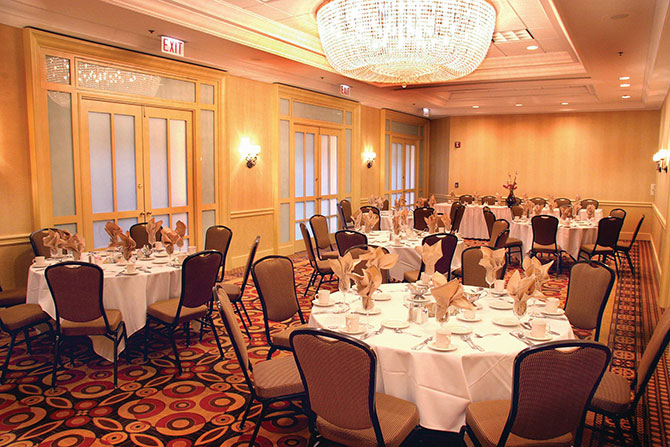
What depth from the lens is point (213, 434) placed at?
338cm

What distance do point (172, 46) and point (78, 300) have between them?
3656 mm

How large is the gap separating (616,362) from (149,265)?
4.63 meters

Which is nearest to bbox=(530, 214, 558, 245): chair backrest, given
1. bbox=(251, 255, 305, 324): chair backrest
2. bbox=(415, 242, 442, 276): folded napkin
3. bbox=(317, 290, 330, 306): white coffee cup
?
bbox=(415, 242, 442, 276): folded napkin

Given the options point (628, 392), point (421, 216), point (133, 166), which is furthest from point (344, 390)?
point (421, 216)

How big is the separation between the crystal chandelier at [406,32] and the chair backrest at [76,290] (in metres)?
2.91

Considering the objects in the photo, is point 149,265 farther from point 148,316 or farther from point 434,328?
point 434,328

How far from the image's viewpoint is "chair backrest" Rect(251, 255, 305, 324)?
155 inches

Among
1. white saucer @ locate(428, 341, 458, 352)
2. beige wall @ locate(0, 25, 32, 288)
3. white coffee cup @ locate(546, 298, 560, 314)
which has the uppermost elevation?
beige wall @ locate(0, 25, 32, 288)

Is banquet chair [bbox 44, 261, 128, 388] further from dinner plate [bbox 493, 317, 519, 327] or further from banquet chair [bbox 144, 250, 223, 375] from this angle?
dinner plate [bbox 493, 317, 519, 327]

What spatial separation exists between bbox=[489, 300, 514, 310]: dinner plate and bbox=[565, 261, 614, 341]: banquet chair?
755 mm

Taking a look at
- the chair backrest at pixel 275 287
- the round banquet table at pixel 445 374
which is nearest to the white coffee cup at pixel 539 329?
the round banquet table at pixel 445 374

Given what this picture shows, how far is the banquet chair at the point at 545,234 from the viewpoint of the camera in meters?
8.09

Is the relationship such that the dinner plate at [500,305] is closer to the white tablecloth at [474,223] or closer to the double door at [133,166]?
the double door at [133,166]

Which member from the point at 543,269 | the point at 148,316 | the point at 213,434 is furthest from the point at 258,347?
the point at 543,269
